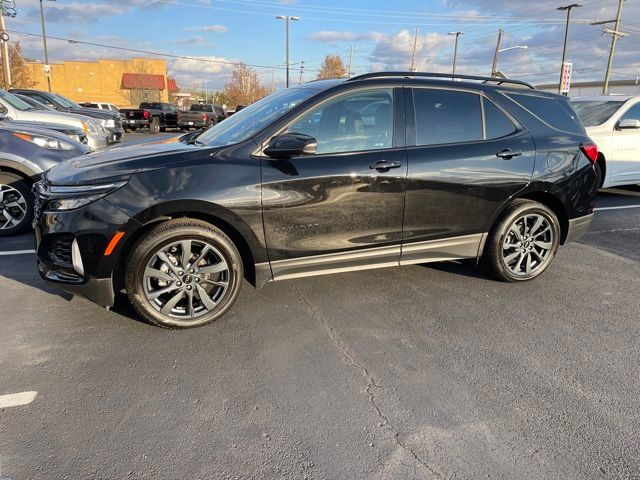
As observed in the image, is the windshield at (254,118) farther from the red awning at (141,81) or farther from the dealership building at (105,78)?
the dealership building at (105,78)

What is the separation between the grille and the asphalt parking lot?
0.55 m

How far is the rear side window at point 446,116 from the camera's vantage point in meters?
3.96

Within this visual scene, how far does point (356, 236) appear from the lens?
381cm

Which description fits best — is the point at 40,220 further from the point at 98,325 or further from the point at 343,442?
the point at 343,442

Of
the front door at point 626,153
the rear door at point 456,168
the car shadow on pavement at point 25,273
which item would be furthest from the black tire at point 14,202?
the front door at point 626,153

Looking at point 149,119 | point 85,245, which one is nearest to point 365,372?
point 85,245

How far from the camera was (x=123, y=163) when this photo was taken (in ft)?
11.1

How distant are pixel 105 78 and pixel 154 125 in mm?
58844

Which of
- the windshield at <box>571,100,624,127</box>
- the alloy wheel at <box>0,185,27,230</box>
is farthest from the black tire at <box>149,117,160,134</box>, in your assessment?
the windshield at <box>571,100,624,127</box>

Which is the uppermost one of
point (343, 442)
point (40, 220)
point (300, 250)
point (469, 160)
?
point (469, 160)

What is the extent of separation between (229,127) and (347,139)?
1106mm

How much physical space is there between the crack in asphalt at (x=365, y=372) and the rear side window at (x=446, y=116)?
5.38ft

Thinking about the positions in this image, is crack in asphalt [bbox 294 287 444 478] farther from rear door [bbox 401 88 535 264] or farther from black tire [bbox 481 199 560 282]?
black tire [bbox 481 199 560 282]

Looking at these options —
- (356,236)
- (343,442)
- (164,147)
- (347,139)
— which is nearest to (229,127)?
(164,147)
